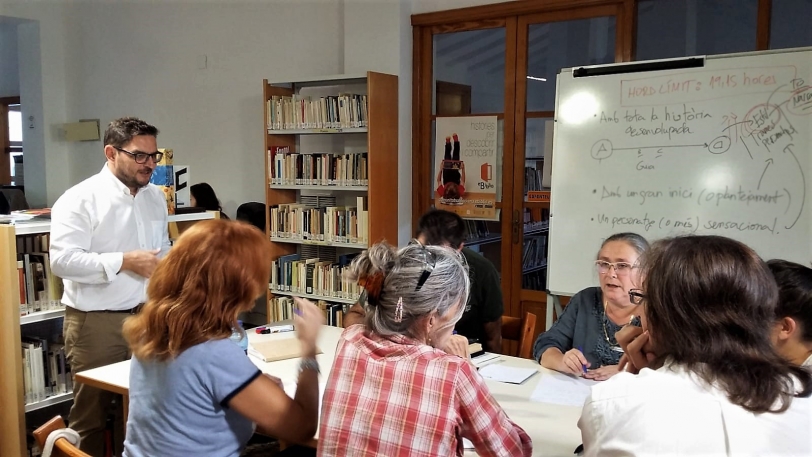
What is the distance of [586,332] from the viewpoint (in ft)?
7.93

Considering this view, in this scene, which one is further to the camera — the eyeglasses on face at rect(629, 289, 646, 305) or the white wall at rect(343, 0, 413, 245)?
the white wall at rect(343, 0, 413, 245)

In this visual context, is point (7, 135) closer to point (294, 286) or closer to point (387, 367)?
point (294, 286)

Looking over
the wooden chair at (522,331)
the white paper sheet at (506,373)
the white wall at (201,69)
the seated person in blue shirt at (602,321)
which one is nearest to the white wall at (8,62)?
the white wall at (201,69)

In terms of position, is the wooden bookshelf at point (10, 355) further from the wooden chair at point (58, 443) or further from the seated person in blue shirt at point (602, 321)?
the seated person in blue shirt at point (602, 321)

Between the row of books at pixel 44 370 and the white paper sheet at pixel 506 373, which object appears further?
the row of books at pixel 44 370

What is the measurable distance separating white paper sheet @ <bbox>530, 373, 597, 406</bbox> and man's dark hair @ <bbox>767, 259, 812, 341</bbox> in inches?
27.3

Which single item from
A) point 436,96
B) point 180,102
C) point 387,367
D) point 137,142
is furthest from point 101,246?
point 180,102

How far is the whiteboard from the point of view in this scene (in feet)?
9.22

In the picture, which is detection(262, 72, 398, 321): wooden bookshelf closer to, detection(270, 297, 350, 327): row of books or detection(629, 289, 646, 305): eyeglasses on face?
detection(270, 297, 350, 327): row of books

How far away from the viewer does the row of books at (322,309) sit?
4348mm

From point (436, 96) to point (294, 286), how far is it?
1.71 m

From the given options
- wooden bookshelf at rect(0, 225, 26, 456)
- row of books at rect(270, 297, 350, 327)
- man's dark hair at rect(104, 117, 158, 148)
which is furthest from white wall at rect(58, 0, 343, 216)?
wooden bookshelf at rect(0, 225, 26, 456)

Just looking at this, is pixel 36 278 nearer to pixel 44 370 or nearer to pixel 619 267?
pixel 44 370

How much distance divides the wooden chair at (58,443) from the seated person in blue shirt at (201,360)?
0.16m
